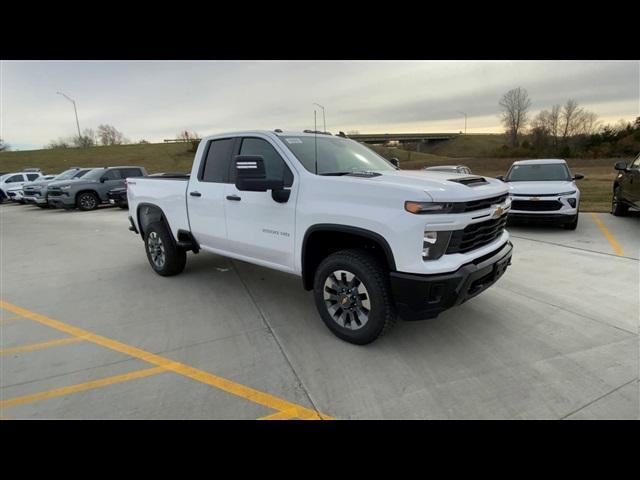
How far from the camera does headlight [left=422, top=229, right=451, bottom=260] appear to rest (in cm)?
291

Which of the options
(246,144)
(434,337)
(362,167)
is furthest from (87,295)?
(434,337)

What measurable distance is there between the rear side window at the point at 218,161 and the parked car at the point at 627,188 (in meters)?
8.67

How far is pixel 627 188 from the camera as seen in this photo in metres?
8.73

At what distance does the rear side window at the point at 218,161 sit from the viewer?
4.54m

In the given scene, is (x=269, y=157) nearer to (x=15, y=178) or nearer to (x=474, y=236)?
(x=474, y=236)

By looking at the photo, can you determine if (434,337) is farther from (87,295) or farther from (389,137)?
(389,137)

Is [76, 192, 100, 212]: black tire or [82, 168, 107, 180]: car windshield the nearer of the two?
[76, 192, 100, 212]: black tire

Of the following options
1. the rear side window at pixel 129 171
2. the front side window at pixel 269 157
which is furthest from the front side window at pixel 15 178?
the front side window at pixel 269 157

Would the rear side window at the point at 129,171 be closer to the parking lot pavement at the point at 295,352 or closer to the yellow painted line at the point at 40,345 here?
the parking lot pavement at the point at 295,352

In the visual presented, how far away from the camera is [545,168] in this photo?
9234 mm

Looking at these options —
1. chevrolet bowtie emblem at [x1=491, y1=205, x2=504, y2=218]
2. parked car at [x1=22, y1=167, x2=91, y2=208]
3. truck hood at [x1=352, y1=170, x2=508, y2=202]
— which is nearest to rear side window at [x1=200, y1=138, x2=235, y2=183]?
truck hood at [x1=352, y1=170, x2=508, y2=202]

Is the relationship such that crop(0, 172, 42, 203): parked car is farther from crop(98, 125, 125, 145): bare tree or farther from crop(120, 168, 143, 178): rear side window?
crop(98, 125, 125, 145): bare tree

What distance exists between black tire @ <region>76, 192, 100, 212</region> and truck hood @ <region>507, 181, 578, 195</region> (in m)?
15.9

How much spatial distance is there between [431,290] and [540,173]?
797 centimetres
